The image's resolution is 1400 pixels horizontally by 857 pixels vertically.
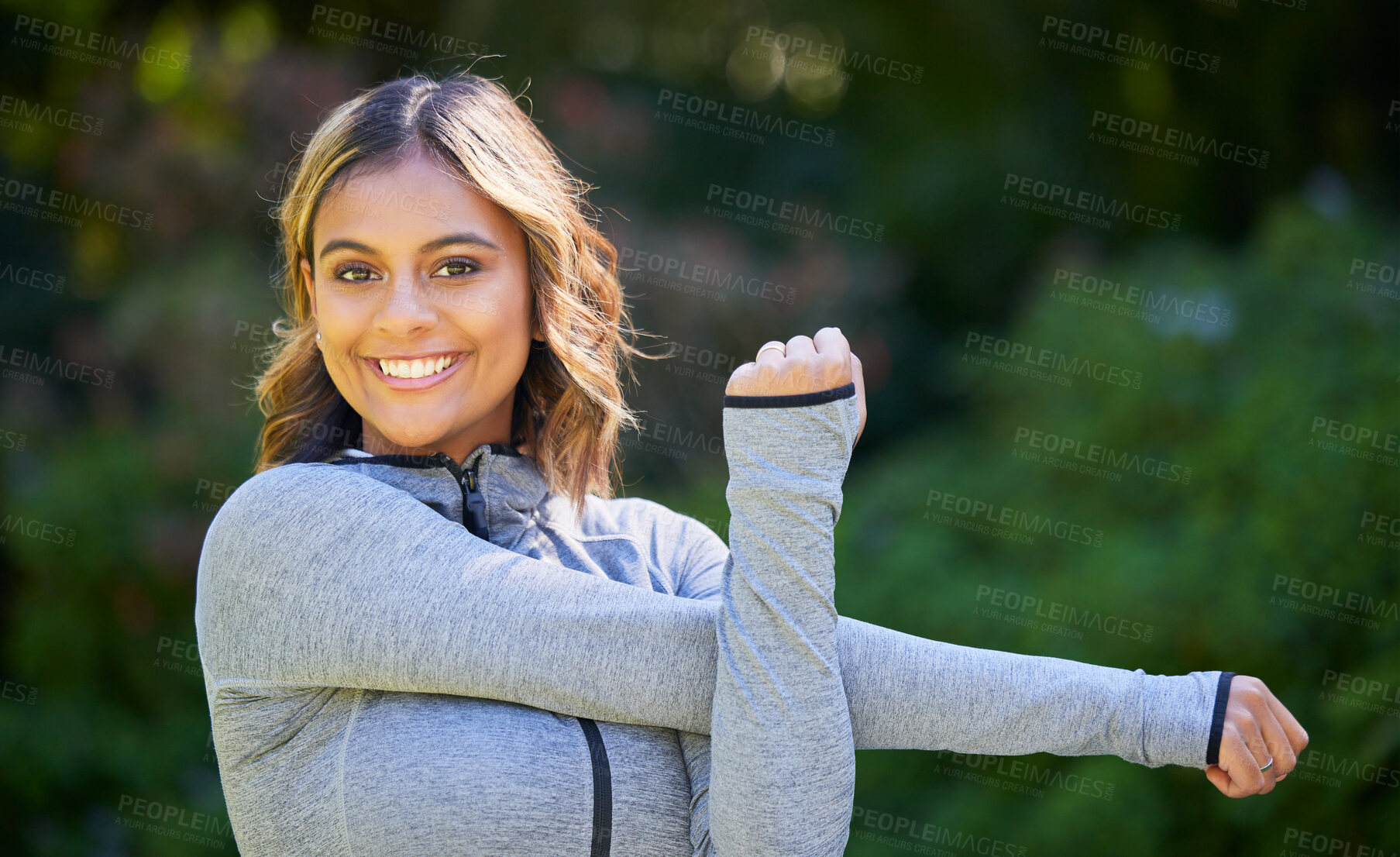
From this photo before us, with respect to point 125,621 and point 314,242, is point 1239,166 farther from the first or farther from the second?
point 125,621

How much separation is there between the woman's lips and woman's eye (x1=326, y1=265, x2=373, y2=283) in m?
0.10

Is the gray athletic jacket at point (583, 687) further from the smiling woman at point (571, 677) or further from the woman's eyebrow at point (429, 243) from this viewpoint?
the woman's eyebrow at point (429, 243)

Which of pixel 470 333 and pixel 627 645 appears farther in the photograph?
pixel 470 333

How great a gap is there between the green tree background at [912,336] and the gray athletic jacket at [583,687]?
187 centimetres

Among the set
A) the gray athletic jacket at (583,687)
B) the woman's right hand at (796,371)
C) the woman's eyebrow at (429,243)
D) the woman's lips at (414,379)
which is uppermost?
the woman's eyebrow at (429,243)

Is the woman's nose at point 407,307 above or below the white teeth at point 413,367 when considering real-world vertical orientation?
above

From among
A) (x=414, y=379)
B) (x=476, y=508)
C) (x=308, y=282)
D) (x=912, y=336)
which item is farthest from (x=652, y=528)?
(x=912, y=336)

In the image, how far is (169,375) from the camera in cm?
464

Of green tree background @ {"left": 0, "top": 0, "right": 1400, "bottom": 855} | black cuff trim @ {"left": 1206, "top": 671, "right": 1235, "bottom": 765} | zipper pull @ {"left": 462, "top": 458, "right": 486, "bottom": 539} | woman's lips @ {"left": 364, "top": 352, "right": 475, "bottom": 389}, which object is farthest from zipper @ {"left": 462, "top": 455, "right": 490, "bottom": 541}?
green tree background @ {"left": 0, "top": 0, "right": 1400, "bottom": 855}

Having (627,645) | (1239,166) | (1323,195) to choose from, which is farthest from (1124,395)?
(627,645)

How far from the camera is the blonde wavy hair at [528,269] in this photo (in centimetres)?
150

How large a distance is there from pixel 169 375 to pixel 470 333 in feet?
12.0

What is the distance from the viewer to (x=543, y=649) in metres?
1.24

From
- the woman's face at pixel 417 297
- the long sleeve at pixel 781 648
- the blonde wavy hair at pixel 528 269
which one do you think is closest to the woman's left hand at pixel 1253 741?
the long sleeve at pixel 781 648
